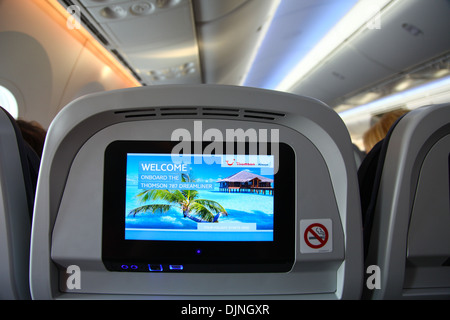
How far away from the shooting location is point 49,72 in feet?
13.7

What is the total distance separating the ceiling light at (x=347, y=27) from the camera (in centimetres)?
403

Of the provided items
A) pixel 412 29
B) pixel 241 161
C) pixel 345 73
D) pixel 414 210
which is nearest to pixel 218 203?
pixel 241 161

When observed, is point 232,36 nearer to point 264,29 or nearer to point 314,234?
point 264,29

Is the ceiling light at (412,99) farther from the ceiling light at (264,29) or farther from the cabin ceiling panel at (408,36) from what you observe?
the ceiling light at (264,29)

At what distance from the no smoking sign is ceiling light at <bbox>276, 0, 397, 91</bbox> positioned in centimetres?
377

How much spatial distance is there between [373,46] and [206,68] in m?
3.77

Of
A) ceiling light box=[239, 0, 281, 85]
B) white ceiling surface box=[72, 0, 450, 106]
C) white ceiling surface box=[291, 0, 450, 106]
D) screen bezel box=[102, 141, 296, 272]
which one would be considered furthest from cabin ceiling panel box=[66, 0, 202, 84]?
screen bezel box=[102, 141, 296, 272]

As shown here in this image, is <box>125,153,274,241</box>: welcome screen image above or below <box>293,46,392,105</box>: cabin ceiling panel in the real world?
below

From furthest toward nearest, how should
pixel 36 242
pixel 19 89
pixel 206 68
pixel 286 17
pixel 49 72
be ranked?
1. pixel 206 68
2. pixel 286 17
3. pixel 49 72
4. pixel 19 89
5. pixel 36 242

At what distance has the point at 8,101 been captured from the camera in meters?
3.36

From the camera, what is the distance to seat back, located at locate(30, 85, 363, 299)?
1.06 m

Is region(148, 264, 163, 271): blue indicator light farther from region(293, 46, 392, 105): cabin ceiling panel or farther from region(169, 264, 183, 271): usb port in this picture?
region(293, 46, 392, 105): cabin ceiling panel

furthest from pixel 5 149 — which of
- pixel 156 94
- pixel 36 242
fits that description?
pixel 156 94

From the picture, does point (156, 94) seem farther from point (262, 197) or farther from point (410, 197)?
point (410, 197)
